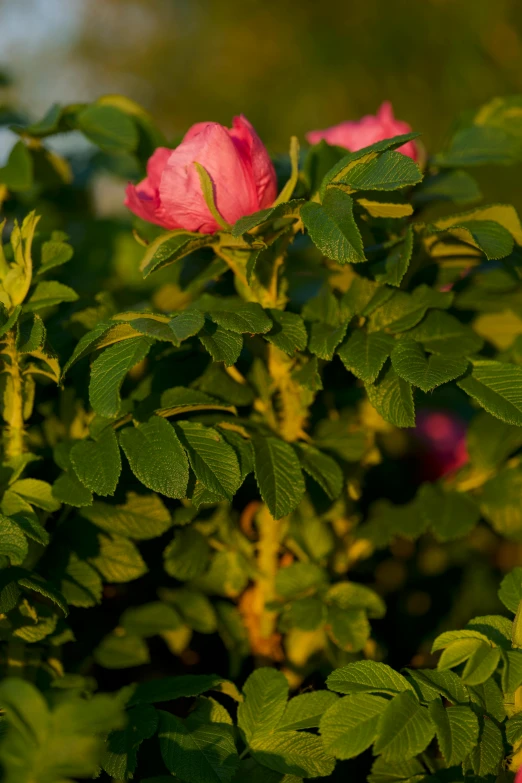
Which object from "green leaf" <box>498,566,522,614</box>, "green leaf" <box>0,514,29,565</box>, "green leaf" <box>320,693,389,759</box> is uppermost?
"green leaf" <box>0,514,29,565</box>

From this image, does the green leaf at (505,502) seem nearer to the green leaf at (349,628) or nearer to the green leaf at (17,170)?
the green leaf at (349,628)

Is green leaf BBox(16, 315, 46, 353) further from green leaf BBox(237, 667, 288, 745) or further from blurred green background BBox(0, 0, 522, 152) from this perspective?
blurred green background BBox(0, 0, 522, 152)

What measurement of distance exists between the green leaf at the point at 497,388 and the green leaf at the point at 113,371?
0.24 m

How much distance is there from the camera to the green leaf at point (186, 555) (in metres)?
0.74

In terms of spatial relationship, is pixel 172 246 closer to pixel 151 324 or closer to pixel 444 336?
pixel 151 324

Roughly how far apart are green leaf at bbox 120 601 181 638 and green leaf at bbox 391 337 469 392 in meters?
0.33

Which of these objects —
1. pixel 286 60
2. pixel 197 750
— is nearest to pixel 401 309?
pixel 197 750

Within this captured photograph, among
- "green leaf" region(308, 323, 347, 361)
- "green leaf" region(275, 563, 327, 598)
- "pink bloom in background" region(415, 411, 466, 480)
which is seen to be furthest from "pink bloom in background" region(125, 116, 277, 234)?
"pink bloom in background" region(415, 411, 466, 480)

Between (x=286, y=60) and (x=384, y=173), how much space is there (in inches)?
164

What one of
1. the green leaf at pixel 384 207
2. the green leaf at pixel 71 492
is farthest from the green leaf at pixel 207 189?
the green leaf at pixel 71 492

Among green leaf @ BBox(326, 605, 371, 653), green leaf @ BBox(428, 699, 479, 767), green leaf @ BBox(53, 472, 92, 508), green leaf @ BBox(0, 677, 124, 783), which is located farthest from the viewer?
green leaf @ BBox(326, 605, 371, 653)

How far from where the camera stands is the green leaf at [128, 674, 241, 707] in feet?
1.86

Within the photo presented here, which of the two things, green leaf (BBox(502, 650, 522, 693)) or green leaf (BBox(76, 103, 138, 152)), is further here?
green leaf (BBox(76, 103, 138, 152))

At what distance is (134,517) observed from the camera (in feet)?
2.24
